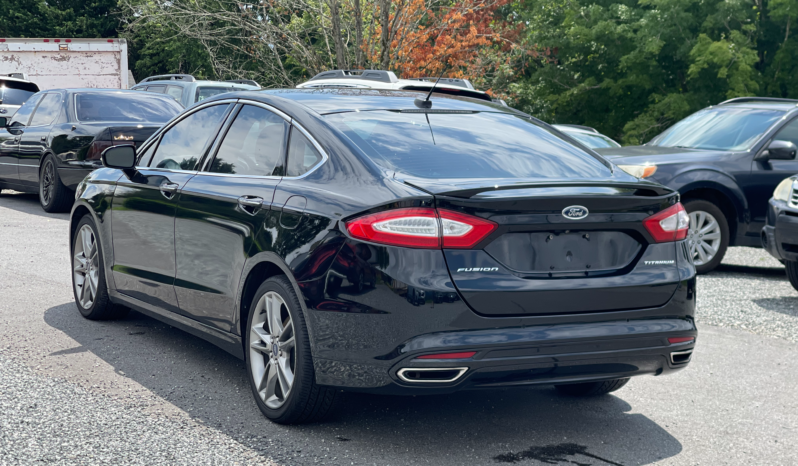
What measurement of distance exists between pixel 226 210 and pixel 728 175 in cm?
694

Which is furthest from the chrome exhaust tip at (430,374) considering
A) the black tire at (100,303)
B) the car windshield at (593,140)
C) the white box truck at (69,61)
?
the white box truck at (69,61)

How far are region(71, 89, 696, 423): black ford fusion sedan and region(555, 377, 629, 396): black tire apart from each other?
14 millimetres

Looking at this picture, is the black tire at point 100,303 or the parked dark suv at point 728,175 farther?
the parked dark suv at point 728,175

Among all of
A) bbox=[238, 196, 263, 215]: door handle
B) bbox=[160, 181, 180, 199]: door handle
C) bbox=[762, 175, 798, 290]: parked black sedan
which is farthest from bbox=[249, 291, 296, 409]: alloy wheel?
bbox=[762, 175, 798, 290]: parked black sedan

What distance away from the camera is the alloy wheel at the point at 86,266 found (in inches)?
259

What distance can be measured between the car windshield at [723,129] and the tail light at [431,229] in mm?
7518

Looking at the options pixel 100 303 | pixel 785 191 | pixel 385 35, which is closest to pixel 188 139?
pixel 100 303

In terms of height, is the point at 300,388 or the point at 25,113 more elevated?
the point at 25,113

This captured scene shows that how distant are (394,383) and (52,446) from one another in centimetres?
150

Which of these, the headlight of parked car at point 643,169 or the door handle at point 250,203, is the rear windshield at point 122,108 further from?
the door handle at point 250,203

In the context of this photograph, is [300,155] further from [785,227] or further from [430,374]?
[785,227]

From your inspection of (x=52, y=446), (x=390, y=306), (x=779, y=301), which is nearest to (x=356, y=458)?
(x=390, y=306)

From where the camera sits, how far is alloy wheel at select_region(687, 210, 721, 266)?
10.1 m

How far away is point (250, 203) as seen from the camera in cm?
466
